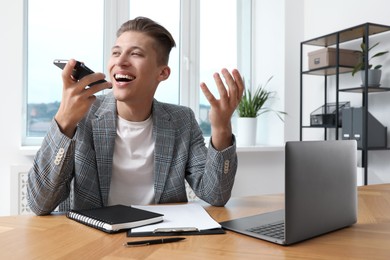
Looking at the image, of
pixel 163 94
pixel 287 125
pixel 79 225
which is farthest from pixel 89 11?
pixel 79 225

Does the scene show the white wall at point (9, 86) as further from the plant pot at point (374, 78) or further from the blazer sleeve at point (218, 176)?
the plant pot at point (374, 78)

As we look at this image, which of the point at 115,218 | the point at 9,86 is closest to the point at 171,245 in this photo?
the point at 115,218

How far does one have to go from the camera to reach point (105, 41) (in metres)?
2.95

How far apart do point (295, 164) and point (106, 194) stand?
2.37ft

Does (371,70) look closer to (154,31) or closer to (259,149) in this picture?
(259,149)

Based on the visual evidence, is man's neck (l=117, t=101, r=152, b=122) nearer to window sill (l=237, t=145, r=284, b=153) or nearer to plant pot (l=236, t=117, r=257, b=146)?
window sill (l=237, t=145, r=284, b=153)

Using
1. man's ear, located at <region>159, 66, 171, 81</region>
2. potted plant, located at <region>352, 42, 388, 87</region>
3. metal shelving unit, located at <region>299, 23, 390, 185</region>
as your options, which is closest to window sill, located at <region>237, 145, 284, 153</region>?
metal shelving unit, located at <region>299, 23, 390, 185</region>

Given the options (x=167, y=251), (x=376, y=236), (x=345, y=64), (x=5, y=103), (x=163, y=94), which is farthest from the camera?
(x=163, y=94)

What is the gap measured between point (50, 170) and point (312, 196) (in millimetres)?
699

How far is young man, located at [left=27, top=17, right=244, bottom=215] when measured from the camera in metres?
1.05

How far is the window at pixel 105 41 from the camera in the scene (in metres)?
2.71

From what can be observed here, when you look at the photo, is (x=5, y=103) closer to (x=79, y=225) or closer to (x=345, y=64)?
(x=79, y=225)

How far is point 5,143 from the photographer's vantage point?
2.37 m

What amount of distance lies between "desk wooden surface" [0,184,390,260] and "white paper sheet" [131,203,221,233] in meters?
0.06
